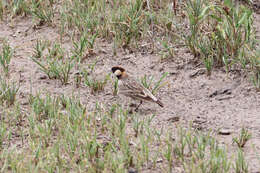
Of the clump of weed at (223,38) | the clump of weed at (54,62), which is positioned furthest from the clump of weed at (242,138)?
the clump of weed at (54,62)

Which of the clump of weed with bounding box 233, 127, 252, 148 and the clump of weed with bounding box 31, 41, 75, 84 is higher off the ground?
the clump of weed with bounding box 31, 41, 75, 84

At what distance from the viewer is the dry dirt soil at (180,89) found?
20.1 ft

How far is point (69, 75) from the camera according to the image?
7391 mm

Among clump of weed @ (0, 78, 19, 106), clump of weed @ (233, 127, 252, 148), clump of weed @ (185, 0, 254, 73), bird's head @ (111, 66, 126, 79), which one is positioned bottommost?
clump of weed @ (233, 127, 252, 148)

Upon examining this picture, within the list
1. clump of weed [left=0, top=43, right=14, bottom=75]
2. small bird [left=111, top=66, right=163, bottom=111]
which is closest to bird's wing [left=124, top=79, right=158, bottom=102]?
small bird [left=111, top=66, right=163, bottom=111]

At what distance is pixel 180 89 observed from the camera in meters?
7.05

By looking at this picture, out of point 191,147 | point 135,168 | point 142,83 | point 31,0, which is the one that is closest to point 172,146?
point 191,147

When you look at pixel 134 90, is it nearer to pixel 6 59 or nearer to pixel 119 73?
pixel 119 73

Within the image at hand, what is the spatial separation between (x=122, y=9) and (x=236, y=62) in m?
2.24

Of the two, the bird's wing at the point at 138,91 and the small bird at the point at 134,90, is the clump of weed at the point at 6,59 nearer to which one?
the small bird at the point at 134,90

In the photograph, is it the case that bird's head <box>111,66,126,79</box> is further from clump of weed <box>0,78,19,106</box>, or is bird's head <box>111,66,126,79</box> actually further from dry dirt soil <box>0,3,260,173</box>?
clump of weed <box>0,78,19,106</box>

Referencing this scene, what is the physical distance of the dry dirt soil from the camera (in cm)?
612

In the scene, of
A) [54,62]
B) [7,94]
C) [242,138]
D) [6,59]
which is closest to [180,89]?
[242,138]

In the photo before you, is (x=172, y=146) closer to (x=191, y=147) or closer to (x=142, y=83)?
(x=191, y=147)
